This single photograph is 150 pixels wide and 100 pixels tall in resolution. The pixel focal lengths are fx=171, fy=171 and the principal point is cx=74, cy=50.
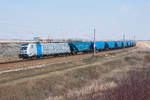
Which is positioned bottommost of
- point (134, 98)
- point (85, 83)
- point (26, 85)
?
point (85, 83)

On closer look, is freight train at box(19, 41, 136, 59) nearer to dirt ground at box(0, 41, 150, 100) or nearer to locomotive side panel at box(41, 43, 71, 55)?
locomotive side panel at box(41, 43, 71, 55)

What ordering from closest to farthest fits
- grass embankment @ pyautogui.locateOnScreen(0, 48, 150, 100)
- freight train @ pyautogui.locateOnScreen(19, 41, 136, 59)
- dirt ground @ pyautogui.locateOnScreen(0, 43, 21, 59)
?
grass embankment @ pyautogui.locateOnScreen(0, 48, 150, 100) → freight train @ pyautogui.locateOnScreen(19, 41, 136, 59) → dirt ground @ pyautogui.locateOnScreen(0, 43, 21, 59)

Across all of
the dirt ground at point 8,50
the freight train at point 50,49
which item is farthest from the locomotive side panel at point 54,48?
the dirt ground at point 8,50

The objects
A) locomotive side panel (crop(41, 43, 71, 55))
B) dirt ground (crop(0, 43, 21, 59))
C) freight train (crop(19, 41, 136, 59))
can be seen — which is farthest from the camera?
dirt ground (crop(0, 43, 21, 59))

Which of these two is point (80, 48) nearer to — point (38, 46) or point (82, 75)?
point (38, 46)

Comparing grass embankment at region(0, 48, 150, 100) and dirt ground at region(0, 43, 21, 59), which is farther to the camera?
dirt ground at region(0, 43, 21, 59)

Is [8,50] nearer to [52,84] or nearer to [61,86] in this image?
[52,84]

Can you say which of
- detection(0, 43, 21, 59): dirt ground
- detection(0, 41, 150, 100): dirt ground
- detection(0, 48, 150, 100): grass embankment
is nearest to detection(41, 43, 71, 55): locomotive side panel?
detection(0, 41, 150, 100): dirt ground

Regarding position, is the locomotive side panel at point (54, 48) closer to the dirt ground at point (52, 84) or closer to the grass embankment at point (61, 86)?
the dirt ground at point (52, 84)

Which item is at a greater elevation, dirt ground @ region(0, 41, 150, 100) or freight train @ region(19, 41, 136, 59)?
freight train @ region(19, 41, 136, 59)

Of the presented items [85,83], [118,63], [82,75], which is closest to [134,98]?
[85,83]

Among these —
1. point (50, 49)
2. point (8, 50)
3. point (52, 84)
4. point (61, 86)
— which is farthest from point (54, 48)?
point (52, 84)

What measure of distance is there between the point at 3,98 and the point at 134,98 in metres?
10.2

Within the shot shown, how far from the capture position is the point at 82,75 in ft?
71.1
